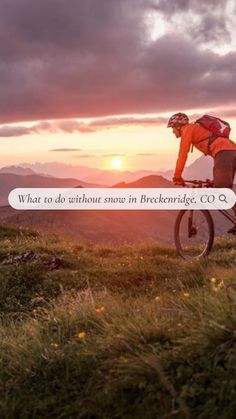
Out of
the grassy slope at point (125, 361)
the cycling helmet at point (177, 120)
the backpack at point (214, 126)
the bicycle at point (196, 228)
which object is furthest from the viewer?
the bicycle at point (196, 228)

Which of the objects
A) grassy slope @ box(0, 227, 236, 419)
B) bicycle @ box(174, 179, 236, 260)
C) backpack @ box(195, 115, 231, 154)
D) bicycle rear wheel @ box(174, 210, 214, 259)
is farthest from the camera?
bicycle rear wheel @ box(174, 210, 214, 259)

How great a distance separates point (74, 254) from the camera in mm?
15188

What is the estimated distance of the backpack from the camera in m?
13.5

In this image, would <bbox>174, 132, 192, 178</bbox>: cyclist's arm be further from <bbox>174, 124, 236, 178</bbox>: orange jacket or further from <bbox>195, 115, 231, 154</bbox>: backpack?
<bbox>195, 115, 231, 154</bbox>: backpack

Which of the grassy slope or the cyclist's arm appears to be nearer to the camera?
the grassy slope

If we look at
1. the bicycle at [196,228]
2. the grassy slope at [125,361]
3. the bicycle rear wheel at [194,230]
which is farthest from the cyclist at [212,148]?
the grassy slope at [125,361]

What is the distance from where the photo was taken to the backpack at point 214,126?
531 inches

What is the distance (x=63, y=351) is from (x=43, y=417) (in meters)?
0.98

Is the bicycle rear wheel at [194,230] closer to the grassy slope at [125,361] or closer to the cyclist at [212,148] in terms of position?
the cyclist at [212,148]

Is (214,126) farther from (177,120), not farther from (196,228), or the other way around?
(196,228)

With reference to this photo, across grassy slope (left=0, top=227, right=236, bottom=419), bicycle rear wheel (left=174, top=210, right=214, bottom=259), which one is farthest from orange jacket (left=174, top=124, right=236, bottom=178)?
grassy slope (left=0, top=227, right=236, bottom=419)

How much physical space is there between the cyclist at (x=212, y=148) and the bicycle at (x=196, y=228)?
57 cm

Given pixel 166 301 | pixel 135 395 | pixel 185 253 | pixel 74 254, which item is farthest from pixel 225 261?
pixel 135 395

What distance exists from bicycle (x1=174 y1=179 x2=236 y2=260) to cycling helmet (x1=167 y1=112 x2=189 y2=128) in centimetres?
145
